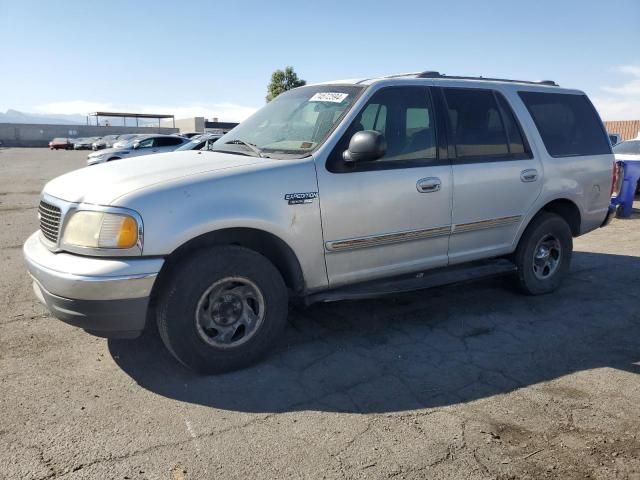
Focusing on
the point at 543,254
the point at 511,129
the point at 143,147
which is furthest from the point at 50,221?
the point at 143,147

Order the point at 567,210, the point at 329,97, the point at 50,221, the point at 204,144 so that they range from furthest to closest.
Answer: the point at 204,144, the point at 567,210, the point at 329,97, the point at 50,221

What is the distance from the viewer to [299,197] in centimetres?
354

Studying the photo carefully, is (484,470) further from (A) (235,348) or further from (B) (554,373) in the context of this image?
(A) (235,348)

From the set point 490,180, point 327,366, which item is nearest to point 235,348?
point 327,366

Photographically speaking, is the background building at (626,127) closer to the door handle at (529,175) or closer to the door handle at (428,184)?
the door handle at (529,175)

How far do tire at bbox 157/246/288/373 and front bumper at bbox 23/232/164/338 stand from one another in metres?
0.18

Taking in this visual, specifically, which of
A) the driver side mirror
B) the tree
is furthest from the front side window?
the tree

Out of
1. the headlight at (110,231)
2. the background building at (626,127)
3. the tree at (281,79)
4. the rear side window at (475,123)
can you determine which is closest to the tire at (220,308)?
the headlight at (110,231)

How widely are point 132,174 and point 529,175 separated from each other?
3.48 meters

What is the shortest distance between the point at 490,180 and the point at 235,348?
2.63m

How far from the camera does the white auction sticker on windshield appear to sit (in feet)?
13.4

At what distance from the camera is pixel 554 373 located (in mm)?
3605

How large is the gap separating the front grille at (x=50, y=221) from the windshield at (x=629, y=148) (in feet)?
41.6

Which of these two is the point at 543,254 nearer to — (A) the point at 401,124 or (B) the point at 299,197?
(A) the point at 401,124
